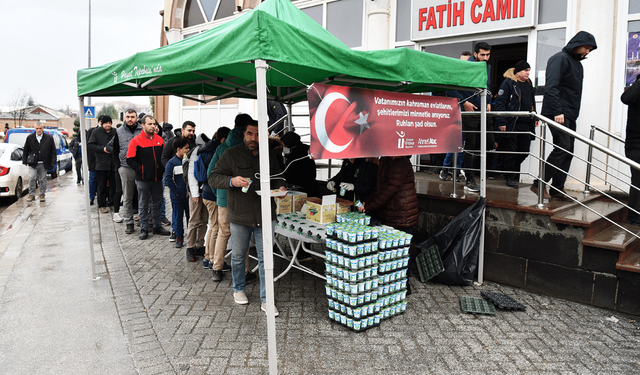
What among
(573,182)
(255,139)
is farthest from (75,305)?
(573,182)

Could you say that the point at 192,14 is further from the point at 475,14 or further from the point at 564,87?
the point at 564,87

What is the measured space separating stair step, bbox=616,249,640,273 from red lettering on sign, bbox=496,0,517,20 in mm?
4856

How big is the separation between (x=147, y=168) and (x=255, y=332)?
422 cm

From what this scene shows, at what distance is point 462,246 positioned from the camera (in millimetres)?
5188

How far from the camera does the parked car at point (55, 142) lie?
52.3 feet

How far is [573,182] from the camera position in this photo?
23.7 ft

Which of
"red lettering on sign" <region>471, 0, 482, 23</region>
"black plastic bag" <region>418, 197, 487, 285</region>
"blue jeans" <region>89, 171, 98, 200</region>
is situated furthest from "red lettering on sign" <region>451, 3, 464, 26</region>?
"blue jeans" <region>89, 171, 98, 200</region>

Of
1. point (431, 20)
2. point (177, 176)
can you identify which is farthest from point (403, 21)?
point (177, 176)

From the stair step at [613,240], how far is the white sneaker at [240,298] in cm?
358

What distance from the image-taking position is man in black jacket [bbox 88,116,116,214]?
9180 millimetres

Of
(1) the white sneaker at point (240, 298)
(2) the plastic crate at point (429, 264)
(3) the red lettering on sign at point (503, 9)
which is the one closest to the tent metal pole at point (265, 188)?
(1) the white sneaker at point (240, 298)

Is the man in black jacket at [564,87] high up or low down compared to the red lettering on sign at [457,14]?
down

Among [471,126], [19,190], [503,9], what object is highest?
[503,9]

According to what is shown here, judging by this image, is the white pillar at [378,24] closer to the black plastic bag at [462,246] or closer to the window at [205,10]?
the black plastic bag at [462,246]
